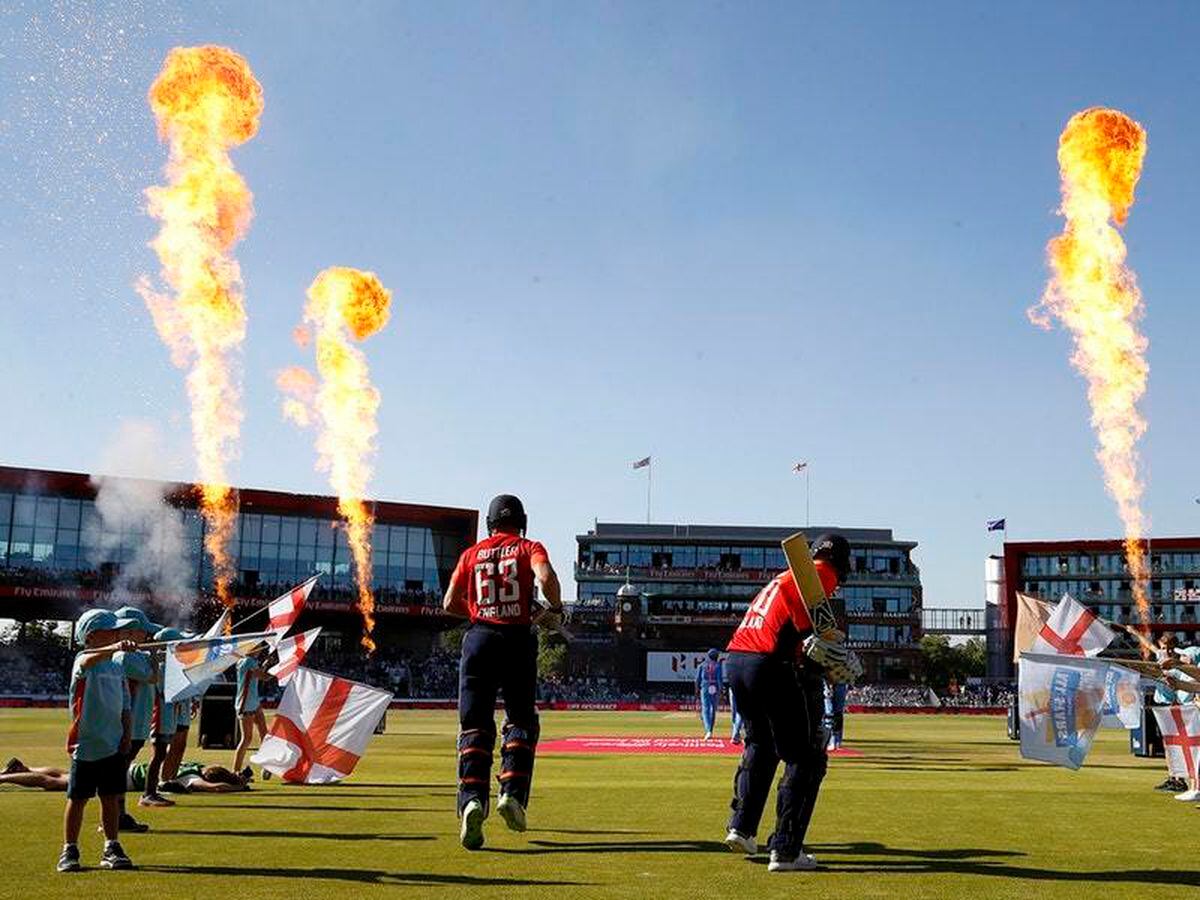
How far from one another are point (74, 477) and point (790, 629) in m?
75.5

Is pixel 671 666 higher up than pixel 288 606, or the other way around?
pixel 288 606

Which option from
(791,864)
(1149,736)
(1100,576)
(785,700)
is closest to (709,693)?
(1149,736)

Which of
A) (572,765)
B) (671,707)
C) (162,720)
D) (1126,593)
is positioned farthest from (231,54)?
(1126,593)

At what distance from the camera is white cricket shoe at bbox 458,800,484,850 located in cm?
862

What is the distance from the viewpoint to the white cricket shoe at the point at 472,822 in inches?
340

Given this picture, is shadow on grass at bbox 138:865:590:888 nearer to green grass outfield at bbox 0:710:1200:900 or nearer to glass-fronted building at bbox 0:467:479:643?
green grass outfield at bbox 0:710:1200:900

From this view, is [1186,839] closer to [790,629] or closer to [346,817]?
[790,629]

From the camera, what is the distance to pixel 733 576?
109 metres

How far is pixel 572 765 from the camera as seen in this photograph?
19.3 metres

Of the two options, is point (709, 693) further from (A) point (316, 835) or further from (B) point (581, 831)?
(A) point (316, 835)

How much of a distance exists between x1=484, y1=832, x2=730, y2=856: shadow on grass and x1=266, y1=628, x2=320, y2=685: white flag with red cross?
719 cm

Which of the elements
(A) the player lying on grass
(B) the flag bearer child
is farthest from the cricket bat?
(A) the player lying on grass

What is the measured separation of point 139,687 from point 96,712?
295 cm

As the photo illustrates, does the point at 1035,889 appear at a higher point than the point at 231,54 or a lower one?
lower
